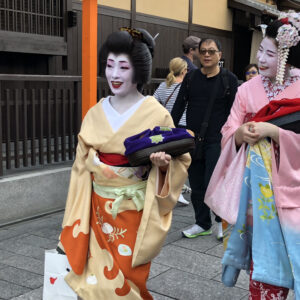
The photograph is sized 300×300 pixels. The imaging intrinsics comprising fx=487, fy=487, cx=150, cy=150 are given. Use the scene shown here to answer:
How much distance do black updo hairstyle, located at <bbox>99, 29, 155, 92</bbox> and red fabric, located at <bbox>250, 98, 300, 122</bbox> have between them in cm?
72

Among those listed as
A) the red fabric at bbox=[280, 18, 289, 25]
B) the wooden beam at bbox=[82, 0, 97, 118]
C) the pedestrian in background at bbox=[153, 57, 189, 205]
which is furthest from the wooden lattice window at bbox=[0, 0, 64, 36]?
the red fabric at bbox=[280, 18, 289, 25]

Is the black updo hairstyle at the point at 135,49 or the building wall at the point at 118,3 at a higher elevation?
the building wall at the point at 118,3

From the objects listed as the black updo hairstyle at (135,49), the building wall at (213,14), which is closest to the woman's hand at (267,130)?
the black updo hairstyle at (135,49)

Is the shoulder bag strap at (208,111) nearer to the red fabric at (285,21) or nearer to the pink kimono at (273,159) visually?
the pink kimono at (273,159)

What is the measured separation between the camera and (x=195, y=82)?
189 inches

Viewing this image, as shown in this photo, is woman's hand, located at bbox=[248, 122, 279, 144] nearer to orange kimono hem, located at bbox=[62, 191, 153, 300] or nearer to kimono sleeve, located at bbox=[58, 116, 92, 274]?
orange kimono hem, located at bbox=[62, 191, 153, 300]

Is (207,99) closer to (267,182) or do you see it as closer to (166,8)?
(267,182)

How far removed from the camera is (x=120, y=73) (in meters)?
2.85

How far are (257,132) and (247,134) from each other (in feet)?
0.22

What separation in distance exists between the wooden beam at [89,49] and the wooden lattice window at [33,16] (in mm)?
2329

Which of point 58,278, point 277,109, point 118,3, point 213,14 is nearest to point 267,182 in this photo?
point 277,109

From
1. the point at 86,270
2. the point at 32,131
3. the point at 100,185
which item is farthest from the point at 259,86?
the point at 32,131

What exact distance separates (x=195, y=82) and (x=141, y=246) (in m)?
2.49

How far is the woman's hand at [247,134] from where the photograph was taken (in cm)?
268
